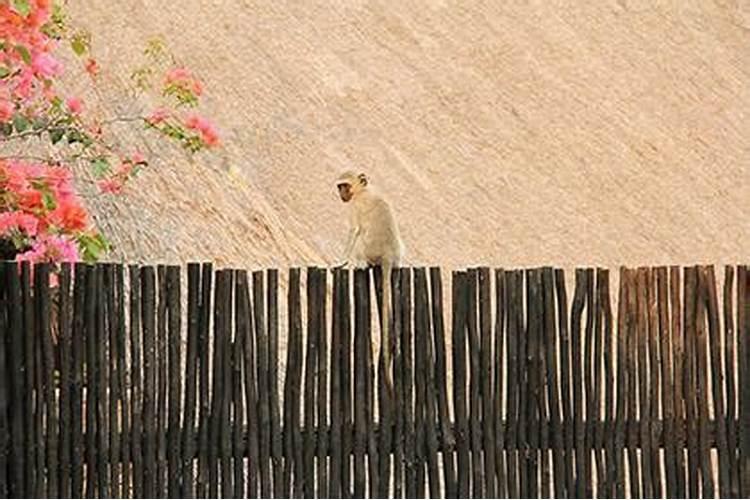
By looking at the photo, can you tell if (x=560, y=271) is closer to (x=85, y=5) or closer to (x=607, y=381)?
(x=607, y=381)

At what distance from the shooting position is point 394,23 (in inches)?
1141

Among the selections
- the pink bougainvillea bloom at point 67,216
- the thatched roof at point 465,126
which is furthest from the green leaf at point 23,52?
the thatched roof at point 465,126

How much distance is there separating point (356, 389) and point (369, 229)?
110 centimetres

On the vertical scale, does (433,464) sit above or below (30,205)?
below

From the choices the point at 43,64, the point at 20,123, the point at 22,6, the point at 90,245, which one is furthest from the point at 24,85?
the point at 90,245

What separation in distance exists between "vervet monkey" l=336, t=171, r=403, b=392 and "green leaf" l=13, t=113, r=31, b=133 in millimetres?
1852

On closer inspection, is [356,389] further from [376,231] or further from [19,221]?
[19,221]

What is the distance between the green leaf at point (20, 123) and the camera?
9211 mm

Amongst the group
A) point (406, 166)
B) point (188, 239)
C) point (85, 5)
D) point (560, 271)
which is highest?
point (85, 5)

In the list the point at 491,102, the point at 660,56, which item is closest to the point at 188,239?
the point at 491,102

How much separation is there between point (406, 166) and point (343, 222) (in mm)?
2540

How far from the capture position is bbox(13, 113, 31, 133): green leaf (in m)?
9.21

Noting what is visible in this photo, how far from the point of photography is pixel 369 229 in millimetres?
10453

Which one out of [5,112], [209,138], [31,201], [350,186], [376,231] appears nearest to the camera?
[31,201]
